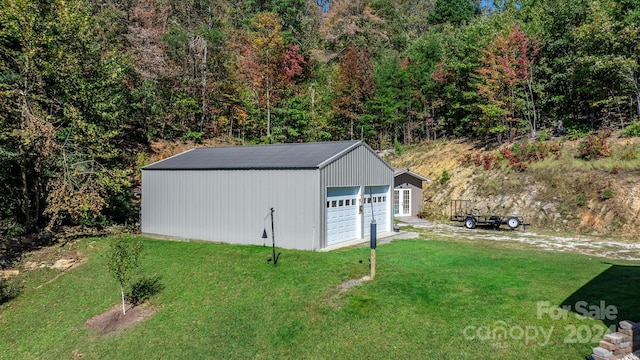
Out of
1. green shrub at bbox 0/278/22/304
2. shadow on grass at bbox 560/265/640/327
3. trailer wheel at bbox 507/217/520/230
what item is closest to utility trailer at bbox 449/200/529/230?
trailer wheel at bbox 507/217/520/230

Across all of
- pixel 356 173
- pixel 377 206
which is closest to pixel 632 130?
pixel 377 206

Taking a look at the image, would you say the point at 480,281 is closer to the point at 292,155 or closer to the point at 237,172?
the point at 292,155

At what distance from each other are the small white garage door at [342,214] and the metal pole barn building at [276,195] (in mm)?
38

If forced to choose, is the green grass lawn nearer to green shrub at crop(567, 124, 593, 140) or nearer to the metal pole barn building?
the metal pole barn building

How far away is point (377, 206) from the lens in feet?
58.7

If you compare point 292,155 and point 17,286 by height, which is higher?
point 292,155

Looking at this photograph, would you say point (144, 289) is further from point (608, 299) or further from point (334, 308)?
point (608, 299)

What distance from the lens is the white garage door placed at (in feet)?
55.6

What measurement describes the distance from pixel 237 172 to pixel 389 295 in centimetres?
864

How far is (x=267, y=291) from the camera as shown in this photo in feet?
31.4

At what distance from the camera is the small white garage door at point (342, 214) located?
14.6m

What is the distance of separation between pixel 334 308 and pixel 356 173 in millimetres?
8254

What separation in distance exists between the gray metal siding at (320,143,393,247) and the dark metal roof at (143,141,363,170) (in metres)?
0.34

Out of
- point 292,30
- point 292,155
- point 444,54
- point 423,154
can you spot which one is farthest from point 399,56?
point 292,155
